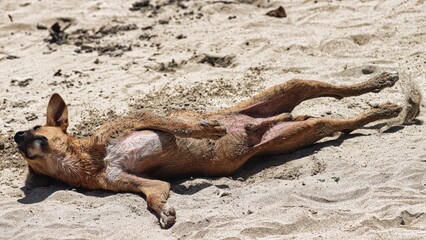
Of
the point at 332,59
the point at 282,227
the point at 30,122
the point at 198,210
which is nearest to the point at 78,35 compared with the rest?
the point at 30,122

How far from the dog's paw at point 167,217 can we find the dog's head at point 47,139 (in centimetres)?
110

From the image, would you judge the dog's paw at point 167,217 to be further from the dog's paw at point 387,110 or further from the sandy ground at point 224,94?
the dog's paw at point 387,110

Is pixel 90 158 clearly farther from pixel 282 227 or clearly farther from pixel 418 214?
pixel 418 214

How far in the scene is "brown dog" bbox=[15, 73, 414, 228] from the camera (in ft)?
18.8

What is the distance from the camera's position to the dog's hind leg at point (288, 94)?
252 inches

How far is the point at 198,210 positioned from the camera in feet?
17.9

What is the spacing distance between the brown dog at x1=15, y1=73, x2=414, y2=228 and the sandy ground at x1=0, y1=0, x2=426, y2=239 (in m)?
0.12

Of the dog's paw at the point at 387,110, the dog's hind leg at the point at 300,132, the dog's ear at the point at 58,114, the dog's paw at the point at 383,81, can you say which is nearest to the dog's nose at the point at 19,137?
the dog's ear at the point at 58,114

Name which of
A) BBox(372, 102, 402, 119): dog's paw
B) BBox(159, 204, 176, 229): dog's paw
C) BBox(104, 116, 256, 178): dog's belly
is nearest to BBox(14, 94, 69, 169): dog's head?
BBox(104, 116, 256, 178): dog's belly

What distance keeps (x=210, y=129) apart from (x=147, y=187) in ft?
2.19

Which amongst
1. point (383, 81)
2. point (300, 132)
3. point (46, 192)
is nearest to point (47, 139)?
point (46, 192)

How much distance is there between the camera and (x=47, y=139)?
5879 mm

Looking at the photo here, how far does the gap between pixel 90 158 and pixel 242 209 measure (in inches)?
51.7

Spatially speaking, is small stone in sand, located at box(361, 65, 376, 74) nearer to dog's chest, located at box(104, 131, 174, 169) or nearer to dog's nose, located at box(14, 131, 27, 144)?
dog's chest, located at box(104, 131, 174, 169)
